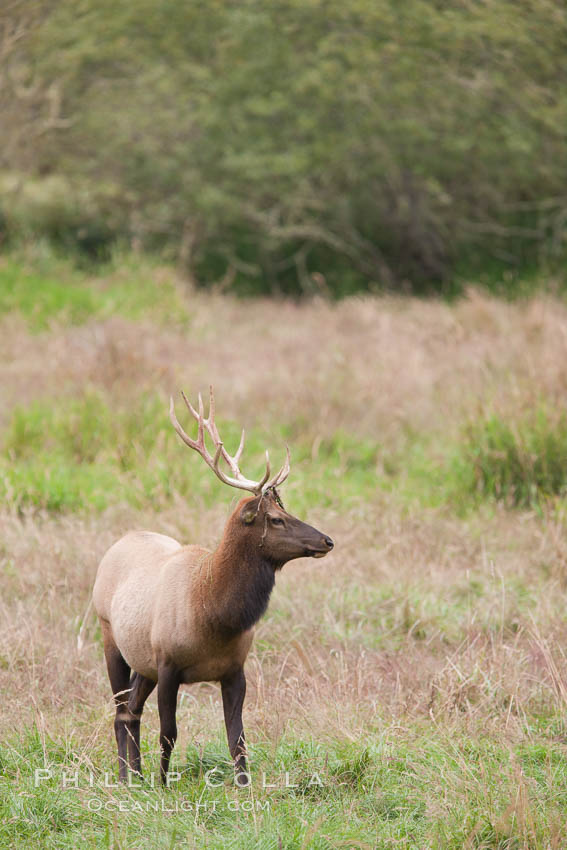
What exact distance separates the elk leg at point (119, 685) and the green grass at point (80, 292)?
8.98m

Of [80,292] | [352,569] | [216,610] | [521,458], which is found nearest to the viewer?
[216,610]

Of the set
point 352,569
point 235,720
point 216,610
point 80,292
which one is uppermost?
point 216,610

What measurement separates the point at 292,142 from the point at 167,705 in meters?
14.7

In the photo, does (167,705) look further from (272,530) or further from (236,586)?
(272,530)

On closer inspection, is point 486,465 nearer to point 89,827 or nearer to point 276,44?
point 89,827

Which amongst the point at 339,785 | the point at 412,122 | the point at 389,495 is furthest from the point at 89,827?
the point at 412,122

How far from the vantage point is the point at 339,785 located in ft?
12.4

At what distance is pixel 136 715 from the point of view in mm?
3908

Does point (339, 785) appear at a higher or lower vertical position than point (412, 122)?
higher

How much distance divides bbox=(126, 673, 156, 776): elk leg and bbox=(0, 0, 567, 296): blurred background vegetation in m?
12.4

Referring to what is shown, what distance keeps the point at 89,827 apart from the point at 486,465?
4723 mm

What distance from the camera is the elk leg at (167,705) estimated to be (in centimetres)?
366

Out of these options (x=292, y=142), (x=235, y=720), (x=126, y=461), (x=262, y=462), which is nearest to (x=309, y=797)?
(x=235, y=720)

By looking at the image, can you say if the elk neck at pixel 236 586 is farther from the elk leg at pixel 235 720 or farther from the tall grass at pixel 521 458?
the tall grass at pixel 521 458
